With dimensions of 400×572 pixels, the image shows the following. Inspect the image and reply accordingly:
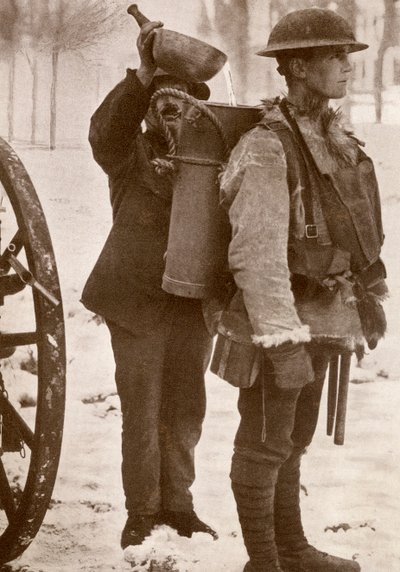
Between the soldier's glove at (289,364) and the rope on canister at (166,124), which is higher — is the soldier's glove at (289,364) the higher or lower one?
the lower one

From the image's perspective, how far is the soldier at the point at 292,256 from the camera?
236cm

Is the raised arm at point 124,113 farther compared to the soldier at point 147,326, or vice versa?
the soldier at point 147,326

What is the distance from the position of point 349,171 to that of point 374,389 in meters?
1.51

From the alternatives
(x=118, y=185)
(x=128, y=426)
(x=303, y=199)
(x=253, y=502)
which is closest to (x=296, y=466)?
(x=253, y=502)

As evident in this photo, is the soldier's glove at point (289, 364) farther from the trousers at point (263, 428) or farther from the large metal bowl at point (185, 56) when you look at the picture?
the large metal bowl at point (185, 56)

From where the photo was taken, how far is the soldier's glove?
93.4 inches

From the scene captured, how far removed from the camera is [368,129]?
3.51 m

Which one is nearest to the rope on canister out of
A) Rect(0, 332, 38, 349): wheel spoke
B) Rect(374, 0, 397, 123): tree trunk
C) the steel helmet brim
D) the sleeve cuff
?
the steel helmet brim

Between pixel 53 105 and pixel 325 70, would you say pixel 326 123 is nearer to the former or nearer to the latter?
pixel 325 70

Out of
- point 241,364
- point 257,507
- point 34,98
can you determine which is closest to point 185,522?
point 257,507

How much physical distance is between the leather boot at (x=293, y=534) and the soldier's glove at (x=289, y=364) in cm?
41

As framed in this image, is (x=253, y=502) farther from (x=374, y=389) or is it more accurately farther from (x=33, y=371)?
(x=33, y=371)

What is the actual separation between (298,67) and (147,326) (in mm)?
977

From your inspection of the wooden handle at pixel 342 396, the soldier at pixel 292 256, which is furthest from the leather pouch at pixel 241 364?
the wooden handle at pixel 342 396
